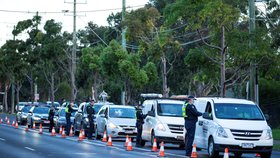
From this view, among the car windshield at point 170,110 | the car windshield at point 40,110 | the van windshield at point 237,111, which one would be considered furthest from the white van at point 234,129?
the car windshield at point 40,110

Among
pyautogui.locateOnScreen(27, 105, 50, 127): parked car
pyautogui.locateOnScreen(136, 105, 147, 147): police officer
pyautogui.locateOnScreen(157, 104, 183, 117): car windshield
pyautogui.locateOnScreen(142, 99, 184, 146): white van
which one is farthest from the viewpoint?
pyautogui.locateOnScreen(27, 105, 50, 127): parked car

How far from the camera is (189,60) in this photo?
121 ft

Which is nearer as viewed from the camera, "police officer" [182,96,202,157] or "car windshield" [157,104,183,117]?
"police officer" [182,96,202,157]

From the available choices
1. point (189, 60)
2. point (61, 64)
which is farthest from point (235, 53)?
point (61, 64)

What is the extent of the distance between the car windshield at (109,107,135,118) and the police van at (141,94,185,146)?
13.3 ft

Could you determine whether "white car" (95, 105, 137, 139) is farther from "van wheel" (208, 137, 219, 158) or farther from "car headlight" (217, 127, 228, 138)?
"car headlight" (217, 127, 228, 138)

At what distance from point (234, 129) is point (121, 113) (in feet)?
41.9

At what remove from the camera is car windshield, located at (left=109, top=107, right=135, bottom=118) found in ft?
108

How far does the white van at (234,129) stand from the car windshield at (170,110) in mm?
5136

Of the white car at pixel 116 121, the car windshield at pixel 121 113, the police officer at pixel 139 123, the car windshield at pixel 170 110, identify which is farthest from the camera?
the car windshield at pixel 121 113

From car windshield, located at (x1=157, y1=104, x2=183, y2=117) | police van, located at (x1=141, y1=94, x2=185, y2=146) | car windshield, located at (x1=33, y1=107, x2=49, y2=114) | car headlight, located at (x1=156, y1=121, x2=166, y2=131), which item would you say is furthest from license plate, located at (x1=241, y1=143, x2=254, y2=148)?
car windshield, located at (x1=33, y1=107, x2=49, y2=114)

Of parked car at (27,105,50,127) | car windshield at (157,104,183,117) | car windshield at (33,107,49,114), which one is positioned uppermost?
car windshield at (157,104,183,117)

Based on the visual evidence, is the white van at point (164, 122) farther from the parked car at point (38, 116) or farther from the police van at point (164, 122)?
the parked car at point (38, 116)

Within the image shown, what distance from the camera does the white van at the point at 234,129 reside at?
2092 centimetres
